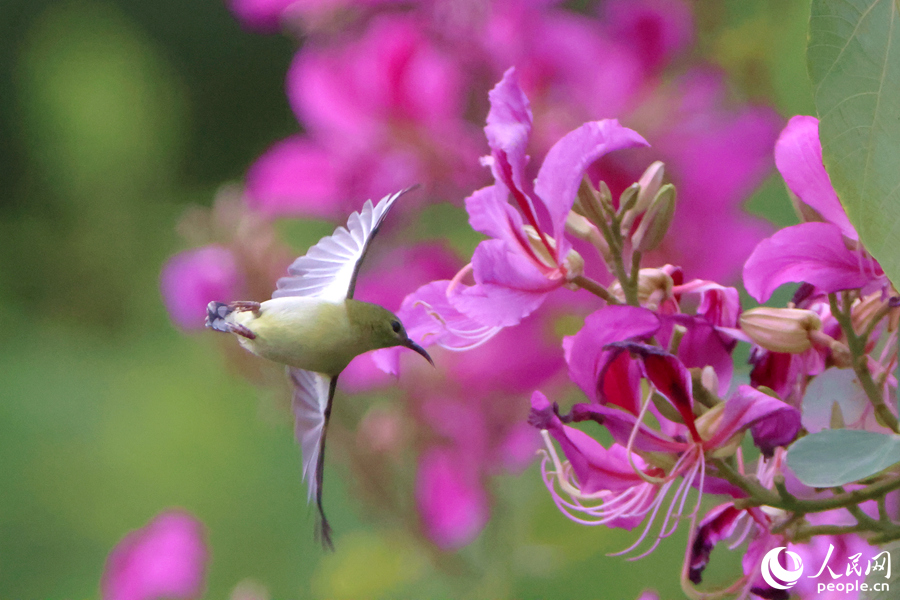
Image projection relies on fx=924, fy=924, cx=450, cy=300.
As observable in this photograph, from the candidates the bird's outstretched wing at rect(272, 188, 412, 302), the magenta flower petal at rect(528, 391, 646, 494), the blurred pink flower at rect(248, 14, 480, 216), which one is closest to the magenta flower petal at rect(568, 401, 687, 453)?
the magenta flower petal at rect(528, 391, 646, 494)

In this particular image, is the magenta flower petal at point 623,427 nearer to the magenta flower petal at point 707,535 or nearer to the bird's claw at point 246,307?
the magenta flower petal at point 707,535

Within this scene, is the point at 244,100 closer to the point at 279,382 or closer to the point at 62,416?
the point at 62,416

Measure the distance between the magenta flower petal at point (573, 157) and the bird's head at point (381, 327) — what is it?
0.08 m

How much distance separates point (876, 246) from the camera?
0.22 m

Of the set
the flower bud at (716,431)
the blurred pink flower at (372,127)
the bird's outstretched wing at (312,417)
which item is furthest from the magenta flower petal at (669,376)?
the blurred pink flower at (372,127)

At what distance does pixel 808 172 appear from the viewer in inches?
10.0

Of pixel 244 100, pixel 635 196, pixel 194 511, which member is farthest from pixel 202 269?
pixel 244 100

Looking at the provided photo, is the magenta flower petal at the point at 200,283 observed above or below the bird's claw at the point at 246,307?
below

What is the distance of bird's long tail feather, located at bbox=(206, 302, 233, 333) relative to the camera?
1.12 feet

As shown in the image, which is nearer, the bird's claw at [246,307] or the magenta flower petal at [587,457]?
the magenta flower petal at [587,457]

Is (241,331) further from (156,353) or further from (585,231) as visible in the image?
(156,353)

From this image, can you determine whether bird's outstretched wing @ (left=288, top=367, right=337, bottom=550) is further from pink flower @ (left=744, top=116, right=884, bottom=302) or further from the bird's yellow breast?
pink flower @ (left=744, top=116, right=884, bottom=302)

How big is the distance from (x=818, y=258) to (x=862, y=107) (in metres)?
0.05

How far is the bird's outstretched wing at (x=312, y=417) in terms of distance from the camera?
1.01ft
